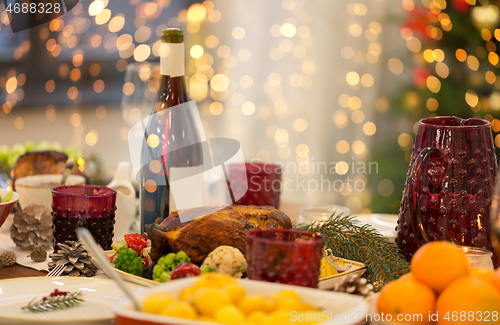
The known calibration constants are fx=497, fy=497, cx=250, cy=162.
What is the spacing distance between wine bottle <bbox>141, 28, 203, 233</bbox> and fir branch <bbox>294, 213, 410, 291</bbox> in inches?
8.6

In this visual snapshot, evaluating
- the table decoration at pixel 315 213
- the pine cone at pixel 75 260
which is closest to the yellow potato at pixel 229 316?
the pine cone at pixel 75 260

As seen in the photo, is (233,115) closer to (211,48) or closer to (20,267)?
(211,48)

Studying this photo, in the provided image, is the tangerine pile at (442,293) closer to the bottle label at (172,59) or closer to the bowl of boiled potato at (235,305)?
the bowl of boiled potato at (235,305)

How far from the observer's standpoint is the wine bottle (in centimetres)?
85

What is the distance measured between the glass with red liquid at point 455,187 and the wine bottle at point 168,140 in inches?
13.4

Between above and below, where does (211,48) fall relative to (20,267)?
above

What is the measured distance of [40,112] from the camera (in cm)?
315

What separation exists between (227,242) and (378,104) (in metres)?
2.06

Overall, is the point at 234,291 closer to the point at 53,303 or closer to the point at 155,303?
the point at 155,303

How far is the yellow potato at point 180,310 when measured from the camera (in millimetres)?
394

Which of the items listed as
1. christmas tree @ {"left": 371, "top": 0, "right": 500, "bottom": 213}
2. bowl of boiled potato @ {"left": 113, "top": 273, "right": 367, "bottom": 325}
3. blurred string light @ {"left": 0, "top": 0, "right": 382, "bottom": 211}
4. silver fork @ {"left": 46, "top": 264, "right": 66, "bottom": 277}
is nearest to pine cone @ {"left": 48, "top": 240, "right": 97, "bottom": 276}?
silver fork @ {"left": 46, "top": 264, "right": 66, "bottom": 277}

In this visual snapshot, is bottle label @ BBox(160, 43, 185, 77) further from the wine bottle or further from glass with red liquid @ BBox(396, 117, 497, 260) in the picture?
glass with red liquid @ BBox(396, 117, 497, 260)

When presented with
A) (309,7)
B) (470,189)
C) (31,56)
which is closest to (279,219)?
(470,189)

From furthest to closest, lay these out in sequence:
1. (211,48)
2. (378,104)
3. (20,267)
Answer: (211,48) → (378,104) → (20,267)
